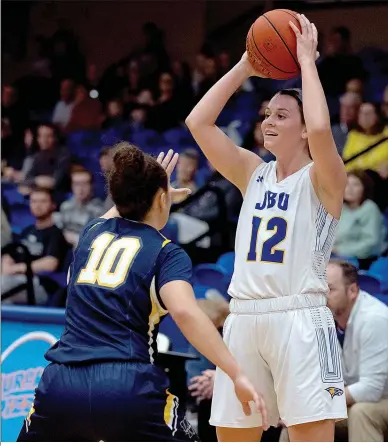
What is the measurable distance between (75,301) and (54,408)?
1.32 ft

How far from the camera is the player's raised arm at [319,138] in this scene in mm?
3832

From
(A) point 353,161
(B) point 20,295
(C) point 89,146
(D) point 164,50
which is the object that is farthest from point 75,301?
(D) point 164,50

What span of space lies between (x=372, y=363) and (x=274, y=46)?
89.0 inches

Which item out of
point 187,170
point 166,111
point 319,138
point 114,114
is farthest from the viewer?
point 114,114

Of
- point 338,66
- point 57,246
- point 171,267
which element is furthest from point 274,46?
point 338,66

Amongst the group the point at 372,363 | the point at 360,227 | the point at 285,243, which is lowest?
the point at 372,363

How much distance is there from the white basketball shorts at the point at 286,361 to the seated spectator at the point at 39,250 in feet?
13.9

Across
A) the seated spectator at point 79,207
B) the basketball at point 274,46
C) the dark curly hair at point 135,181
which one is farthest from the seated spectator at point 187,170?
the dark curly hair at point 135,181

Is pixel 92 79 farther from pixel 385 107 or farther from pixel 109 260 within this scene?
pixel 109 260

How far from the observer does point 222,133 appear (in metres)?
4.27

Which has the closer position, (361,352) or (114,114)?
(361,352)

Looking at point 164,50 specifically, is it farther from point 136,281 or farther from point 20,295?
point 136,281

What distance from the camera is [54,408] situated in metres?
3.31

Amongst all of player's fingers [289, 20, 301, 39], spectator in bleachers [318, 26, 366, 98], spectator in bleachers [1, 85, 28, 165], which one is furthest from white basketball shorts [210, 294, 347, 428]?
spectator in bleachers [1, 85, 28, 165]
